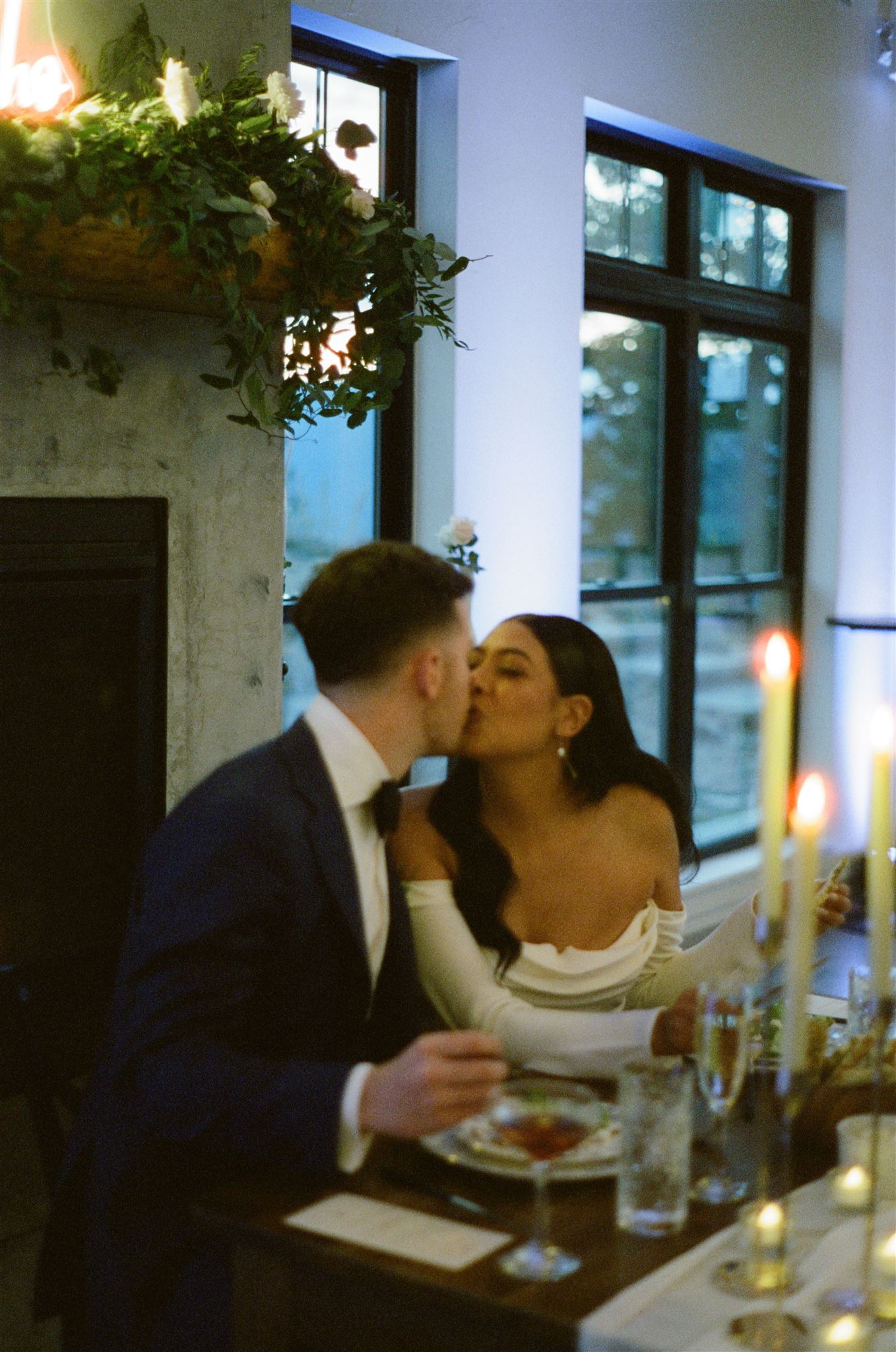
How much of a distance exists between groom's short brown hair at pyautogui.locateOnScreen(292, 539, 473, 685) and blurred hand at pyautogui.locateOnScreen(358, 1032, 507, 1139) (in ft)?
1.83

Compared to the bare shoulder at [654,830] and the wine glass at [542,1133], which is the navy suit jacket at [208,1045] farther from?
the bare shoulder at [654,830]

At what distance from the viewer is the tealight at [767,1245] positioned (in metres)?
1.21

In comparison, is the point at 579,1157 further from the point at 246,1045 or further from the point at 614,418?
the point at 614,418

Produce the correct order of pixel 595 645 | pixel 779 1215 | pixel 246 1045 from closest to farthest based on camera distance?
1. pixel 779 1215
2. pixel 246 1045
3. pixel 595 645

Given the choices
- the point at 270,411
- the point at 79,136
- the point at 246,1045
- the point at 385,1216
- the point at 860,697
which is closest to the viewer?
the point at 385,1216

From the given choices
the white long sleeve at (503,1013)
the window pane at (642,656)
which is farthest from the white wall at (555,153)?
the white long sleeve at (503,1013)

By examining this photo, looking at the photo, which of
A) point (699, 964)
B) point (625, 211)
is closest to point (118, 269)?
point (699, 964)

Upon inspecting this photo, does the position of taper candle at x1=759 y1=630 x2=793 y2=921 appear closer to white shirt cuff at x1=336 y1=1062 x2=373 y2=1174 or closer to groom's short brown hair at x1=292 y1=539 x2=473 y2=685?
white shirt cuff at x1=336 y1=1062 x2=373 y2=1174

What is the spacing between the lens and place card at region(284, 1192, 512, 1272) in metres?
1.26

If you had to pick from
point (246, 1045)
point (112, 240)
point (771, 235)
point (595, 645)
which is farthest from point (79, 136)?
point (771, 235)

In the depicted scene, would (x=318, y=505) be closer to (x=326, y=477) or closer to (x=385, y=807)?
(x=326, y=477)

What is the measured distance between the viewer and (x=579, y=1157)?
4.78 ft

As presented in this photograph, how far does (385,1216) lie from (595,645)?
1149 millimetres

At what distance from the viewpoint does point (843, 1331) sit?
1.18m
